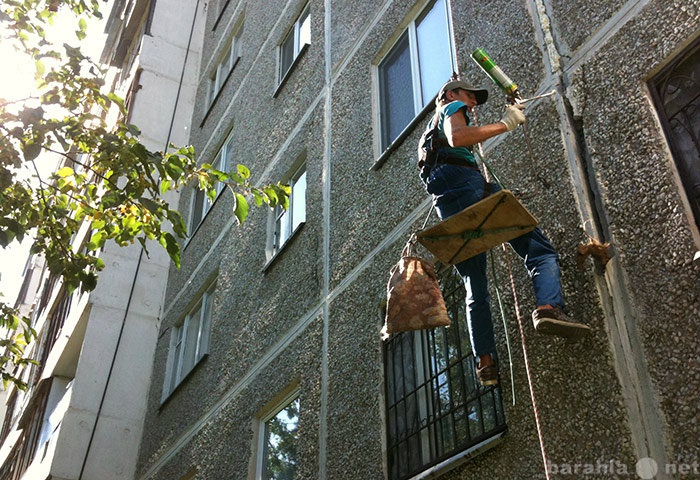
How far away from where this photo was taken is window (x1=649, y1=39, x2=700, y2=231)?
12.6ft

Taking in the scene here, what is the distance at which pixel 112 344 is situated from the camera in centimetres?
1212

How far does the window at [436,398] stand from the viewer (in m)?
4.76

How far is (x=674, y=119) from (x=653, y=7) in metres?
0.66

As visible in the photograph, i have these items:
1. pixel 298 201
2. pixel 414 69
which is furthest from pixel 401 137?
pixel 298 201

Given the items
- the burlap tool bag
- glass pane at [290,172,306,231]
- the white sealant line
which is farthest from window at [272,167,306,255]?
the burlap tool bag

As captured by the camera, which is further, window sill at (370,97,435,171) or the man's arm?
window sill at (370,97,435,171)

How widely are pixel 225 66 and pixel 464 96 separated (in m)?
10.8

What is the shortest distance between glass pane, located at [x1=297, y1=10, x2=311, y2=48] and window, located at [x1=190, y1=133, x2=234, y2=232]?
6.75 feet

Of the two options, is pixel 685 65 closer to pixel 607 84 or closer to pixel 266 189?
pixel 607 84

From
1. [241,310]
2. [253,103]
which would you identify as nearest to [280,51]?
[253,103]

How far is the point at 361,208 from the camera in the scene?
678cm

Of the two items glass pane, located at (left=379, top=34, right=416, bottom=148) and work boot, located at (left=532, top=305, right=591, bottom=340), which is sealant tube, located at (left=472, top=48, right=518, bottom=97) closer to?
work boot, located at (left=532, top=305, right=591, bottom=340)

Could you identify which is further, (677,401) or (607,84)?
(607,84)

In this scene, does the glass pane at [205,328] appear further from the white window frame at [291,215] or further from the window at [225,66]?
the window at [225,66]
